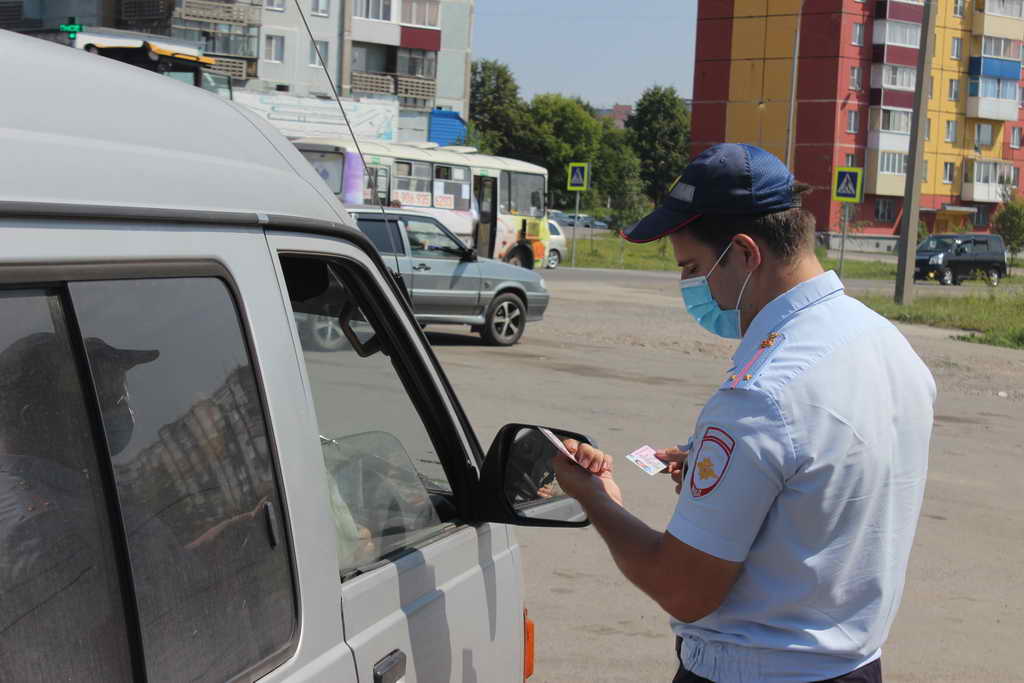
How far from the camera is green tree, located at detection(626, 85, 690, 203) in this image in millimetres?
99500

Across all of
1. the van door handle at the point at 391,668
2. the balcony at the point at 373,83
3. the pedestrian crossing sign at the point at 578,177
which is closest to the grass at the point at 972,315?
the pedestrian crossing sign at the point at 578,177

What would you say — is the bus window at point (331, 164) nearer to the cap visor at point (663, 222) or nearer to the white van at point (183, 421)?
the white van at point (183, 421)

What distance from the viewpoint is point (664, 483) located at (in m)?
8.34

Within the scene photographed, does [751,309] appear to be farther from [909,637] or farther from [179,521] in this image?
[909,637]

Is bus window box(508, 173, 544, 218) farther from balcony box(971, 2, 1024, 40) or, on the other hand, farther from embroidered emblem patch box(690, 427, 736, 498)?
balcony box(971, 2, 1024, 40)

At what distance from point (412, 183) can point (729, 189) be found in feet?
97.5

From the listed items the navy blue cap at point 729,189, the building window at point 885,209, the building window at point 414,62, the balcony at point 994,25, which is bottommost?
the navy blue cap at point 729,189

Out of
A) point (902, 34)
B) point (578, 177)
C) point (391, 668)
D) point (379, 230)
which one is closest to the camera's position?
point (391, 668)

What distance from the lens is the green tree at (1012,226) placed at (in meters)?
53.6

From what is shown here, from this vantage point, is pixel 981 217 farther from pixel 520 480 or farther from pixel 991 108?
pixel 520 480

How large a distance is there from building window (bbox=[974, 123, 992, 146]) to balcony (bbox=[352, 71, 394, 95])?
3744 cm

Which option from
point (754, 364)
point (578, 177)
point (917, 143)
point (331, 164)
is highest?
point (917, 143)

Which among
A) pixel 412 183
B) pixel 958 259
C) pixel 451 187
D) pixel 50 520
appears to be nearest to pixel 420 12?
pixel 958 259

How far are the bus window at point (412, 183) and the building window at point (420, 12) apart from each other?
118ft
